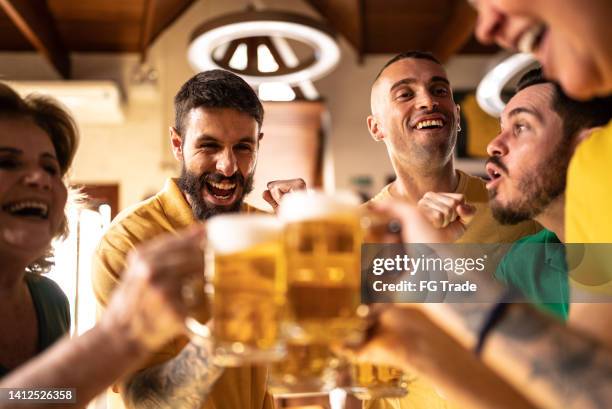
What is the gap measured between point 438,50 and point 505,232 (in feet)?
8.85

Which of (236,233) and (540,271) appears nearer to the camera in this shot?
(236,233)

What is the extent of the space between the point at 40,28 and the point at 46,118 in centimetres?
310

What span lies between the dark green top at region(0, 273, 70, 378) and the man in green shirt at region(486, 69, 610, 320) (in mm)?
715

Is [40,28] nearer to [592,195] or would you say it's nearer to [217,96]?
[217,96]

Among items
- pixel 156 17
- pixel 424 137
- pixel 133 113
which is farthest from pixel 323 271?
pixel 133 113

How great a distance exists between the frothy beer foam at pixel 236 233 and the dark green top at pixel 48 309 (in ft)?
1.50

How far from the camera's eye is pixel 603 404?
0.63 meters

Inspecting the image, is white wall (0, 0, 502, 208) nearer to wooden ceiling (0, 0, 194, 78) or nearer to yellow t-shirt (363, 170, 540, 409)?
wooden ceiling (0, 0, 194, 78)

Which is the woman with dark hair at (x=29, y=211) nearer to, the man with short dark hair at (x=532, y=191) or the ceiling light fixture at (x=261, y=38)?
the man with short dark hair at (x=532, y=191)

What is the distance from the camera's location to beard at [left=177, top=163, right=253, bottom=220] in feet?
3.54

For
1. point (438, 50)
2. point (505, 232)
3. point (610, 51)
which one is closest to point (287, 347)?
point (610, 51)

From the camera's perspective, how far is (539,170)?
102cm

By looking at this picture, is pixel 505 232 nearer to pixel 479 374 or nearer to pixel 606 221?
pixel 606 221

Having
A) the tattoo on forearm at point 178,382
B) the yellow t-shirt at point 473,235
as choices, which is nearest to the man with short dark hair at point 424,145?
the yellow t-shirt at point 473,235
